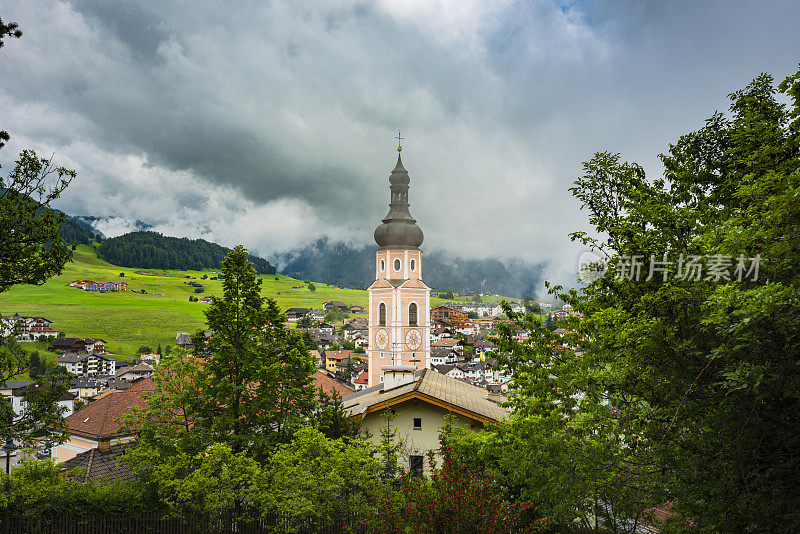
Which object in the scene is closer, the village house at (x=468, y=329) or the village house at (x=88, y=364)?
the village house at (x=88, y=364)

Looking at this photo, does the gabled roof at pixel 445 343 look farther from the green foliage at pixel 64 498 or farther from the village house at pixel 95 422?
the green foliage at pixel 64 498

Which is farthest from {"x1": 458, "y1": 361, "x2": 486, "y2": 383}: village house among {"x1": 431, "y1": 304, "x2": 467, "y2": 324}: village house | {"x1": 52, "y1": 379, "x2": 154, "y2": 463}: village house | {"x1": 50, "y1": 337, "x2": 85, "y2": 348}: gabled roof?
{"x1": 50, "y1": 337, "x2": 85, "y2": 348}: gabled roof

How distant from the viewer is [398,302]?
2366 inches

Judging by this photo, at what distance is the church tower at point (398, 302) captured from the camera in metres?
60.0

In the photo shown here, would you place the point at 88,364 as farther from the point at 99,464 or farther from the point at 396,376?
the point at 396,376

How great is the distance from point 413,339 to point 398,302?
473 cm

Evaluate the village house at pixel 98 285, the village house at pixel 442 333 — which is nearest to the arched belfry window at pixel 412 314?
the village house at pixel 442 333

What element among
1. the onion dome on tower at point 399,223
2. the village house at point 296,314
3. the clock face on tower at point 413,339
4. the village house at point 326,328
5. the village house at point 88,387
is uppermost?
the onion dome on tower at point 399,223

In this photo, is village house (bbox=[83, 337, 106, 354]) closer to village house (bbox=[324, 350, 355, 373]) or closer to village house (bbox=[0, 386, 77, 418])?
village house (bbox=[0, 386, 77, 418])

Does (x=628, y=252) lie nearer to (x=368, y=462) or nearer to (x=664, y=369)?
(x=664, y=369)

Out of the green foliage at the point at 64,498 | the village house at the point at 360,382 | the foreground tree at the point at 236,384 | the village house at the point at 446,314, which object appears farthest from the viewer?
the village house at the point at 446,314

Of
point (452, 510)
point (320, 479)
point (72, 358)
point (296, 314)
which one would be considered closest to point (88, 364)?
point (72, 358)

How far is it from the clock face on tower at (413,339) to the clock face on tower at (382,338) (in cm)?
247

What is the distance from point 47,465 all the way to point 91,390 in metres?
88.5
